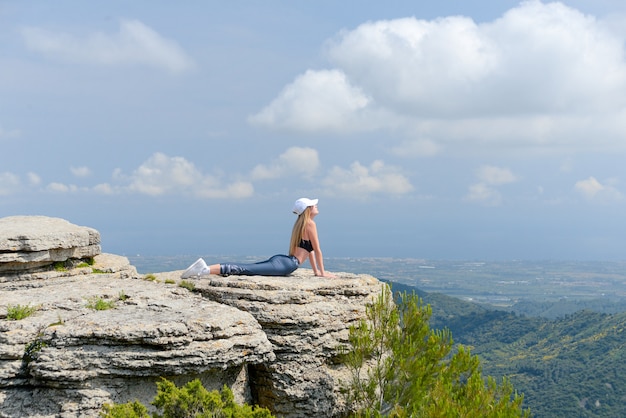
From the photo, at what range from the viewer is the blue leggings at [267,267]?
1736 centimetres

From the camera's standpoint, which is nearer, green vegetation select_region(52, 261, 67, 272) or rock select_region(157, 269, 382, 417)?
rock select_region(157, 269, 382, 417)

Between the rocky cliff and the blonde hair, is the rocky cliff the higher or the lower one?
the lower one

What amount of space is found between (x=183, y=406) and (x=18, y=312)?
4.99m

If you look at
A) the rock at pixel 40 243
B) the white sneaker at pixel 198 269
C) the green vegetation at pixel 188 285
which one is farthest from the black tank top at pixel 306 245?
the rock at pixel 40 243

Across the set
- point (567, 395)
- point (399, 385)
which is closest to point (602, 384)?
point (567, 395)

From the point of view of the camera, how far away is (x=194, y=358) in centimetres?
1358

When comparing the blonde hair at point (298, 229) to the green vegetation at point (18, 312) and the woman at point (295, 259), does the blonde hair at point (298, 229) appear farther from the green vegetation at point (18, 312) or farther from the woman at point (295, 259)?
the green vegetation at point (18, 312)

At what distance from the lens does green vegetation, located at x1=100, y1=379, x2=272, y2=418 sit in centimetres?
1250

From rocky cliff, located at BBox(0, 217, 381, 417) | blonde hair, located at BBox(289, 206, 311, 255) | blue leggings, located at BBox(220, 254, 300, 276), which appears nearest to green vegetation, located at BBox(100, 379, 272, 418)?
rocky cliff, located at BBox(0, 217, 381, 417)

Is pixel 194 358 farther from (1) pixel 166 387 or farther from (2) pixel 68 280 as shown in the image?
(2) pixel 68 280

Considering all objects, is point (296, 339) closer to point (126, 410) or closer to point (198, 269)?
point (198, 269)

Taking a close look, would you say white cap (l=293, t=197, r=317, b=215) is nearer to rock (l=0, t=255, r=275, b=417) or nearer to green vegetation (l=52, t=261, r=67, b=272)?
rock (l=0, t=255, r=275, b=417)

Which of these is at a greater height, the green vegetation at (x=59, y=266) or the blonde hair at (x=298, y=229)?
the blonde hair at (x=298, y=229)

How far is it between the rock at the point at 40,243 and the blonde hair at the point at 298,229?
7.05 meters
